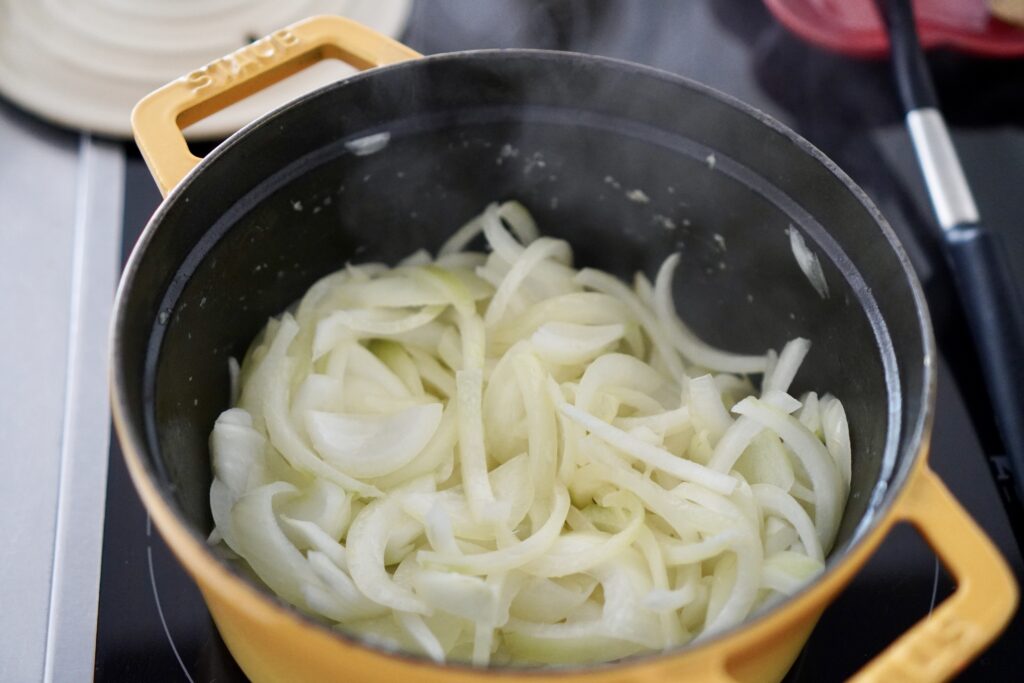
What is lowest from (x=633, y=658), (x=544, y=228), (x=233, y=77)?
(x=633, y=658)

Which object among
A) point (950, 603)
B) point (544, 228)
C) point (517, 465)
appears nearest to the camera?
point (950, 603)

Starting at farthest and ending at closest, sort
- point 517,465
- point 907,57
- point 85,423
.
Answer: point 907,57, point 85,423, point 517,465

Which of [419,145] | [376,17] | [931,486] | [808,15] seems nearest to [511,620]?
[931,486]

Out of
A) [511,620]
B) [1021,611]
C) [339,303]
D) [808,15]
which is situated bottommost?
[1021,611]

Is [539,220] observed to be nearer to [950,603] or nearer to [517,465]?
[517,465]

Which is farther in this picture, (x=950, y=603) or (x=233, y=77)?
(x=233, y=77)

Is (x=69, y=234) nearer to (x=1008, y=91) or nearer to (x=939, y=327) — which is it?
(x=939, y=327)

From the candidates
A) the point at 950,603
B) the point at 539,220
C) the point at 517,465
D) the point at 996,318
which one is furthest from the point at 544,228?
the point at 950,603

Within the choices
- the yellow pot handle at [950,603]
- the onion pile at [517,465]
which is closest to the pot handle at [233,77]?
the onion pile at [517,465]
